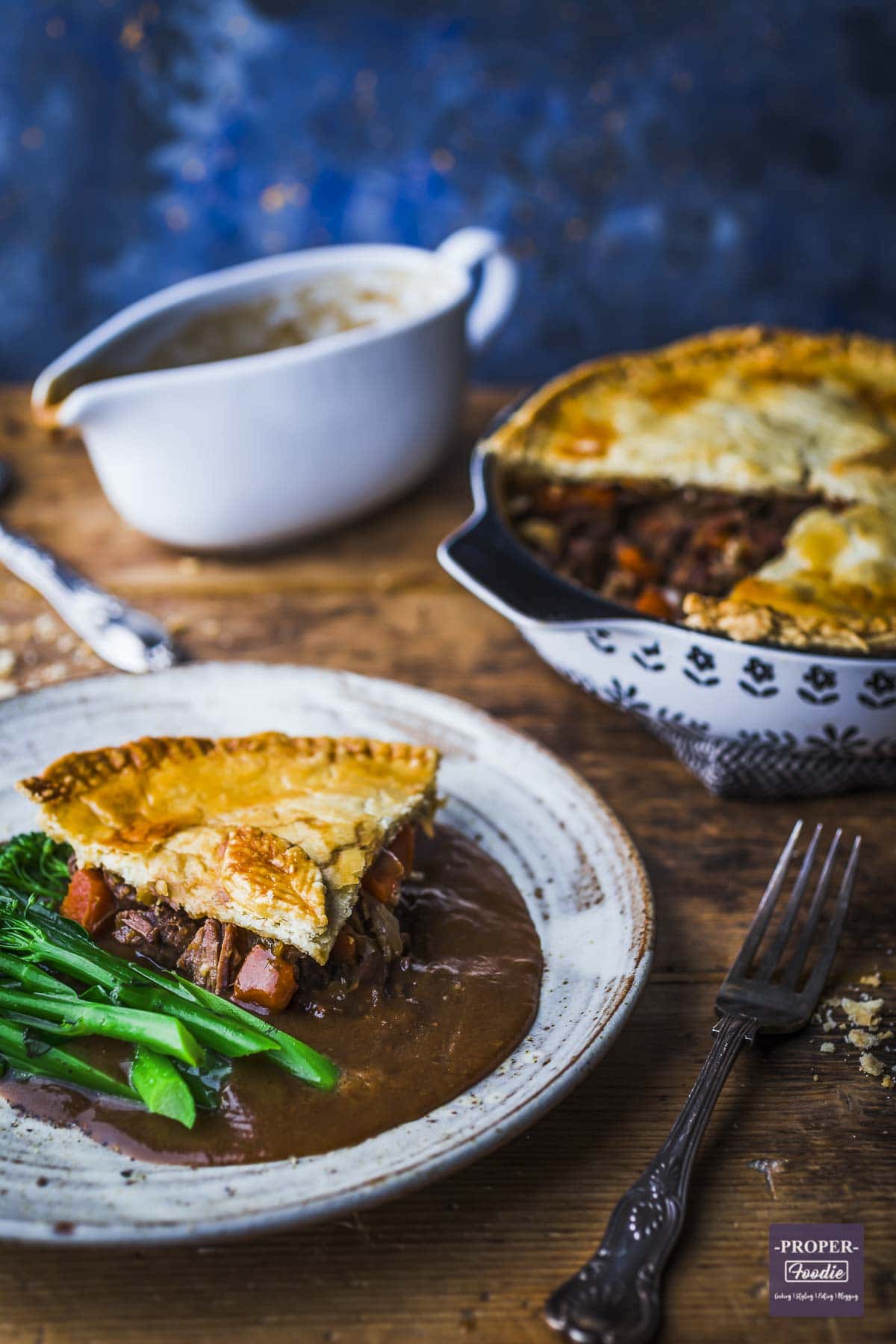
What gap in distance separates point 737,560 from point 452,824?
108 cm

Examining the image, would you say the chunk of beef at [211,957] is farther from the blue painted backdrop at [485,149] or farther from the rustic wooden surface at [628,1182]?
the blue painted backdrop at [485,149]

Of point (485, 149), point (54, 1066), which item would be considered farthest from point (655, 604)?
point (485, 149)

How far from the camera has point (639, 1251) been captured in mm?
1505

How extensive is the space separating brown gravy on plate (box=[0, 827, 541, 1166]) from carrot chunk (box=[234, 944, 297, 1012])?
1.3 inches

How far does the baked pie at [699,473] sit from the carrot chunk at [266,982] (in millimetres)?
1219

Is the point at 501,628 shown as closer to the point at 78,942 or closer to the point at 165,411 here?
the point at 165,411

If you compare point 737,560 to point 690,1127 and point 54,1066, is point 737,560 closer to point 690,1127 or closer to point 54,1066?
point 690,1127

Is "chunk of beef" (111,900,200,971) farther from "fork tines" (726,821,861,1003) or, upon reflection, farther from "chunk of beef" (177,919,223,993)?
"fork tines" (726,821,861,1003)

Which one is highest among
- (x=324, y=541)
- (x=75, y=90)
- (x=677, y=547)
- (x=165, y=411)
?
(x=75, y=90)

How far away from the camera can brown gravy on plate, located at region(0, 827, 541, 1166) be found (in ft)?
5.30

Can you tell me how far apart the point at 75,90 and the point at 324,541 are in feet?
8.47

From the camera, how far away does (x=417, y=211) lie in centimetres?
511

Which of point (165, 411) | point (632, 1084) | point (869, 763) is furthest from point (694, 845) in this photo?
point (165, 411)

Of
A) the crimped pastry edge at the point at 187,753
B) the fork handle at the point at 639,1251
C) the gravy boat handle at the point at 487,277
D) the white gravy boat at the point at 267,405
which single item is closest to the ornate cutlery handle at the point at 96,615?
the white gravy boat at the point at 267,405
